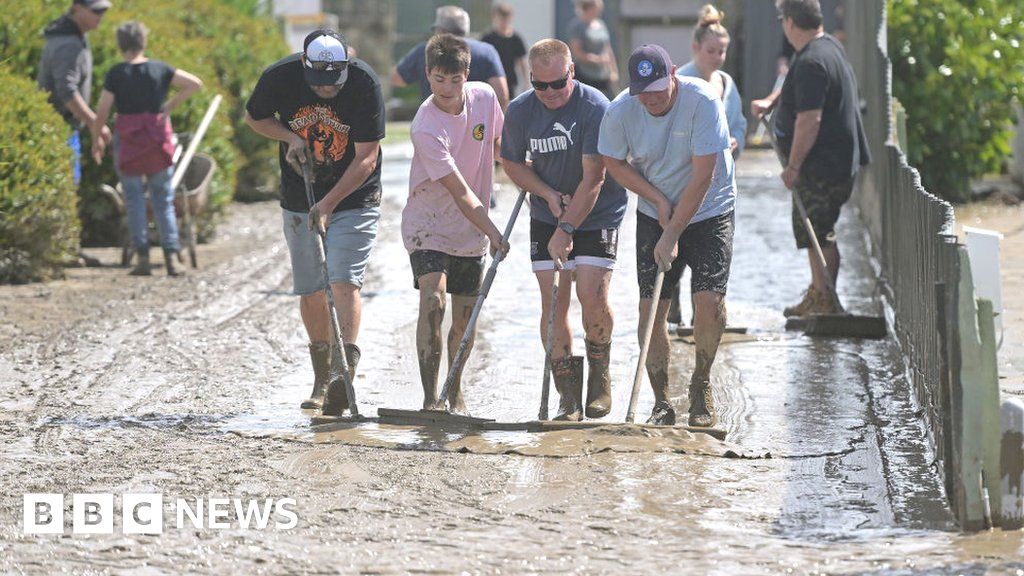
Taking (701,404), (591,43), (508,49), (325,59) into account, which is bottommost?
(701,404)

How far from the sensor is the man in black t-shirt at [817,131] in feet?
34.5

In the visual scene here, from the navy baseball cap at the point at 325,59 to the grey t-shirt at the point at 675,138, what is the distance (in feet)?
A: 4.12

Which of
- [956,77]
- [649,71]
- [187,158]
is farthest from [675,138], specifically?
[956,77]

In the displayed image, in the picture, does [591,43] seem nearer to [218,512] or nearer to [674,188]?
[674,188]

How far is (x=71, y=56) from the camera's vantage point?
1291 centimetres

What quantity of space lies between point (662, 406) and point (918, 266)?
62.2 inches

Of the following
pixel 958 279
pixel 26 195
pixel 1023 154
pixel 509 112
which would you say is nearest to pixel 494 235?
pixel 509 112

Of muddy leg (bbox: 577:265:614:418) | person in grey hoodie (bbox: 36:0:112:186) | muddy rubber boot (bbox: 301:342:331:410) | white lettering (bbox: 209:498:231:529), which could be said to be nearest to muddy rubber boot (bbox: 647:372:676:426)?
muddy leg (bbox: 577:265:614:418)

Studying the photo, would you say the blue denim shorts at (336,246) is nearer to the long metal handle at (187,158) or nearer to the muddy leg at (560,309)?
the muddy leg at (560,309)

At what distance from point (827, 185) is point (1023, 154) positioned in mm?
8430

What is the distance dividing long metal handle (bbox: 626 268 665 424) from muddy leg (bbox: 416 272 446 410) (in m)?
0.98

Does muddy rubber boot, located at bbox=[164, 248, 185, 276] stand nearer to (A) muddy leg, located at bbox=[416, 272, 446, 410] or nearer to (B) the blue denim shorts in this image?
(B) the blue denim shorts

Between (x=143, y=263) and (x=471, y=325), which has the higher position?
(x=471, y=325)

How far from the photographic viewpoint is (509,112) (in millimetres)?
8031
